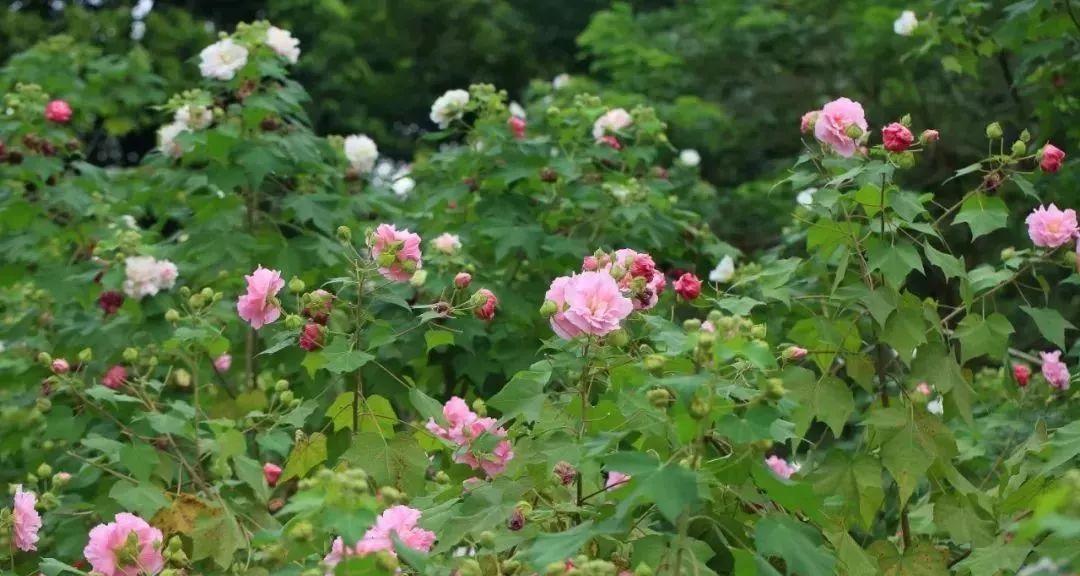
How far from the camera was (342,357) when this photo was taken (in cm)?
231

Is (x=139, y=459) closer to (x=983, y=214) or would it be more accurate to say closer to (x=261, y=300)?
(x=261, y=300)

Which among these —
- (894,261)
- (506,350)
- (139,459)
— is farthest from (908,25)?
(139,459)

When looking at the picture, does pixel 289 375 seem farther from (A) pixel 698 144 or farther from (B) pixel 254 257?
(A) pixel 698 144

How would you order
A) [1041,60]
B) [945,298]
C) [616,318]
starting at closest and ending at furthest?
1. [616,318]
2. [1041,60]
3. [945,298]

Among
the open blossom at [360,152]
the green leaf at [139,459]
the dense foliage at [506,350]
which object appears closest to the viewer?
the dense foliage at [506,350]

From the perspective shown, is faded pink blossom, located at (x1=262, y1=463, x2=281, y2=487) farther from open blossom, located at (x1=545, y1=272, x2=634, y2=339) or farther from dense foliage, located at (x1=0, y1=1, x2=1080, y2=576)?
open blossom, located at (x1=545, y1=272, x2=634, y2=339)

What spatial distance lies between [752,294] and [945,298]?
4320mm

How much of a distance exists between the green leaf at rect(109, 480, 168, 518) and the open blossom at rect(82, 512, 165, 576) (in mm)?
496

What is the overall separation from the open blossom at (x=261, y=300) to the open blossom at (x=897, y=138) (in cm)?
106

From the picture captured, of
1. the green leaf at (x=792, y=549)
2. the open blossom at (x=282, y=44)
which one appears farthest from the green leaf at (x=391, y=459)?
the open blossom at (x=282, y=44)

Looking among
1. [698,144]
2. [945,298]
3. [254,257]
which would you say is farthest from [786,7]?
[254,257]

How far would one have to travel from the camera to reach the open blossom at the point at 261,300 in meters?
2.39

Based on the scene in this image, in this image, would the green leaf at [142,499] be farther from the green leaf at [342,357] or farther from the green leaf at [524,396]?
the green leaf at [524,396]

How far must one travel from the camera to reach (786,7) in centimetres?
946
